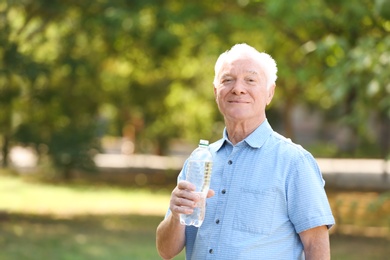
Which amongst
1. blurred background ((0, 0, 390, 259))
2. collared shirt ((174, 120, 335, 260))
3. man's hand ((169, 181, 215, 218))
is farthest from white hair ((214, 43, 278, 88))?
blurred background ((0, 0, 390, 259))

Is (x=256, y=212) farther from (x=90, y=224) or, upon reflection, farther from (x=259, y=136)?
(x=90, y=224)

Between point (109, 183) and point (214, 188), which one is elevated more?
point (109, 183)

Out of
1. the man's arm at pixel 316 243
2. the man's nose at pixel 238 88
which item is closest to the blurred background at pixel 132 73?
the man's nose at pixel 238 88

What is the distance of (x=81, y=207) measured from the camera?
2200 cm

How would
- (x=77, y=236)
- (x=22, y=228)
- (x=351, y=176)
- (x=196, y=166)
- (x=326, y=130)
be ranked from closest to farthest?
(x=196, y=166) → (x=77, y=236) → (x=22, y=228) → (x=351, y=176) → (x=326, y=130)

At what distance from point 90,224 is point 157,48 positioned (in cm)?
443

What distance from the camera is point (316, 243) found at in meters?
3.65

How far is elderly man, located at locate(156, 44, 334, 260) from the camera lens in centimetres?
363

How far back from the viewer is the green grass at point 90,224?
14.3 metres

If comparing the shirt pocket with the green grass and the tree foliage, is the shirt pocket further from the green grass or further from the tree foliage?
the green grass

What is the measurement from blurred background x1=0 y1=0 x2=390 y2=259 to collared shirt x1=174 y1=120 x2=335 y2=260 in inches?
279

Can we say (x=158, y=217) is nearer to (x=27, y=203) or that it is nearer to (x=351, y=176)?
(x=27, y=203)

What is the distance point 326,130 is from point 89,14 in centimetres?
4477

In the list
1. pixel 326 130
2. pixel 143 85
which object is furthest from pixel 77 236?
pixel 326 130
